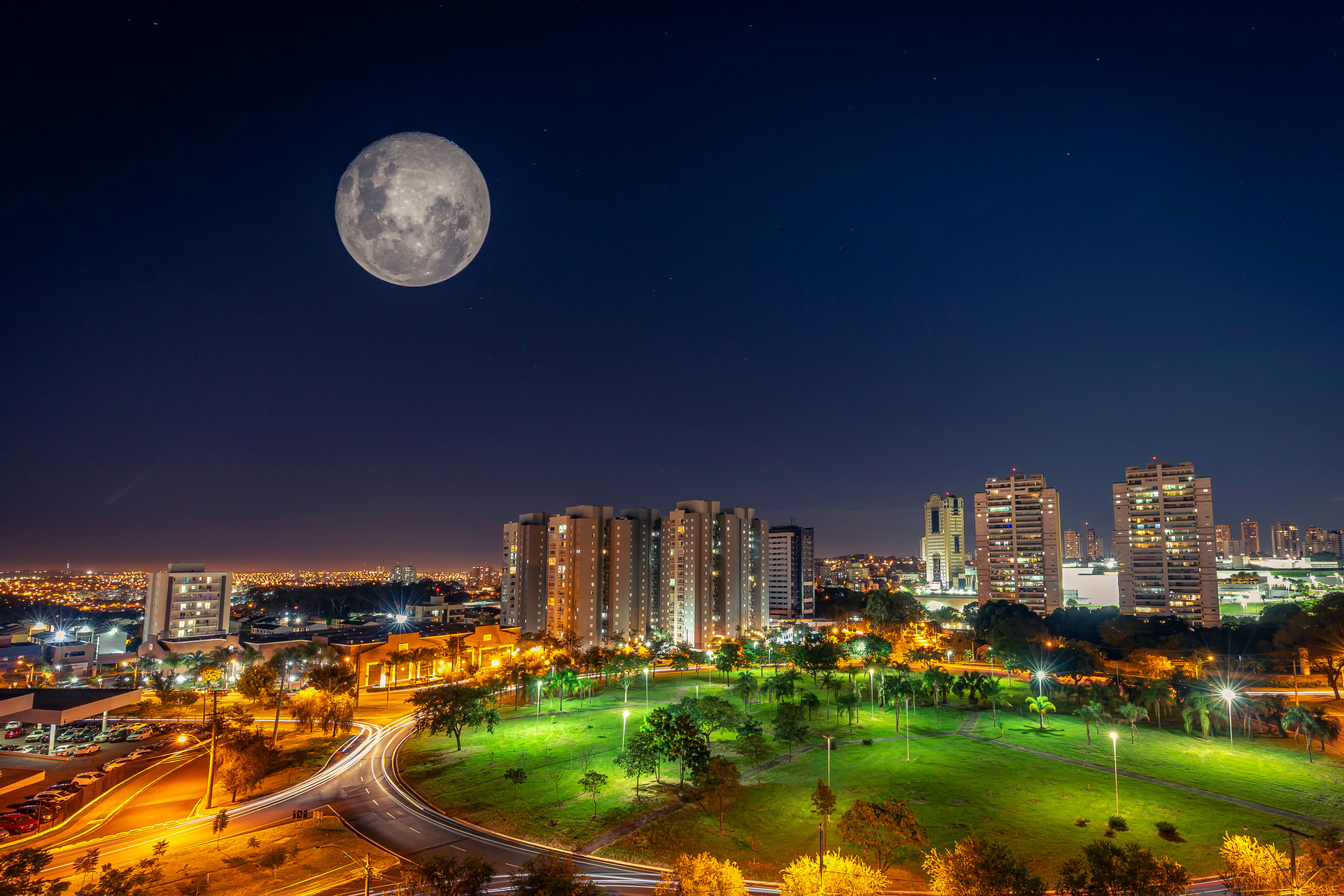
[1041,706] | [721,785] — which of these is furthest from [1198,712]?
[721,785]

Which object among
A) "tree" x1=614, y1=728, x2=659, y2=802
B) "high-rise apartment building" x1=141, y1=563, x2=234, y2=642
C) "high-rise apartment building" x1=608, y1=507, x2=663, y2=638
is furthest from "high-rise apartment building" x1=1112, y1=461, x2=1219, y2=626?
"high-rise apartment building" x1=141, y1=563, x2=234, y2=642

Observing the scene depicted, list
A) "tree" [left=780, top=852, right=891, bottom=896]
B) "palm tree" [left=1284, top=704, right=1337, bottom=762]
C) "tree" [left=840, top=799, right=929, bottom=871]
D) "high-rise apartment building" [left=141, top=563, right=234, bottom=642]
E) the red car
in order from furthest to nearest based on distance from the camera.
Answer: "high-rise apartment building" [left=141, top=563, right=234, bottom=642]
"palm tree" [left=1284, top=704, right=1337, bottom=762]
the red car
"tree" [left=840, top=799, right=929, bottom=871]
"tree" [left=780, top=852, right=891, bottom=896]

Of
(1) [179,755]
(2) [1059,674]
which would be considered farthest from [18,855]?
→ (2) [1059,674]

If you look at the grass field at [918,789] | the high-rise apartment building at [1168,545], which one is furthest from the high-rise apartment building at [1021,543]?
the grass field at [918,789]

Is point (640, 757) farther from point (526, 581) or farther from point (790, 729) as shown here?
point (526, 581)

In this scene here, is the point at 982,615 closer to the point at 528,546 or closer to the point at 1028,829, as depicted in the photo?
the point at 528,546

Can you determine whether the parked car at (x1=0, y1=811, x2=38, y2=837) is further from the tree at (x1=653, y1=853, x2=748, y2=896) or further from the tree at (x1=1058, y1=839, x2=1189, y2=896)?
the tree at (x1=1058, y1=839, x2=1189, y2=896)
